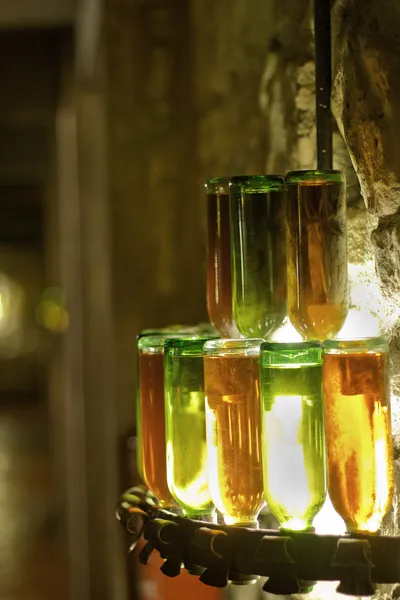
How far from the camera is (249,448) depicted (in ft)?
2.77

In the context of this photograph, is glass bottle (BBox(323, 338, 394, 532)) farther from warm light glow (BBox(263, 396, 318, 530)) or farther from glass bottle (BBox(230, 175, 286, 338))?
glass bottle (BBox(230, 175, 286, 338))

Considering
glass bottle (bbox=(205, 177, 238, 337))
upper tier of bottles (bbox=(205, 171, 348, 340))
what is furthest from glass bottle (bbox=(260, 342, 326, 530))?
glass bottle (bbox=(205, 177, 238, 337))

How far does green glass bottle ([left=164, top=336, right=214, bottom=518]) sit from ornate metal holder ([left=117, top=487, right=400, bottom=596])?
0.07 metres

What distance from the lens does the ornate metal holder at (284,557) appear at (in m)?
0.75

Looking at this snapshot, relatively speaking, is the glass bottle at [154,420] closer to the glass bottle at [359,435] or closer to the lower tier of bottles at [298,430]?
the lower tier of bottles at [298,430]

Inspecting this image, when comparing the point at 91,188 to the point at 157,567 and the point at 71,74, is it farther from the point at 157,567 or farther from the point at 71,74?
the point at 157,567

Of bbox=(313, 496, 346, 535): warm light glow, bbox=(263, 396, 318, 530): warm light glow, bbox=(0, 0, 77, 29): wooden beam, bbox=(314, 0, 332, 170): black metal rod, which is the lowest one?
bbox=(313, 496, 346, 535): warm light glow

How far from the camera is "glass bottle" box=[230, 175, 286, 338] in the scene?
3.14ft

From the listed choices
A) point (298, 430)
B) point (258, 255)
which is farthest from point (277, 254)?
point (298, 430)

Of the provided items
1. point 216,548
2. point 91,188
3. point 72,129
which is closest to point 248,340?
point 216,548

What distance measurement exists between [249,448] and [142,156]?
1.88 meters

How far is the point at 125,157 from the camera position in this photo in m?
2.63

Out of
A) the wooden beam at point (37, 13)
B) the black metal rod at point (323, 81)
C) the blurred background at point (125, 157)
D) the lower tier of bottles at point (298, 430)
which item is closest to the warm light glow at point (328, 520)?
the lower tier of bottles at point (298, 430)

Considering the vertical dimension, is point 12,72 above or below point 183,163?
above
